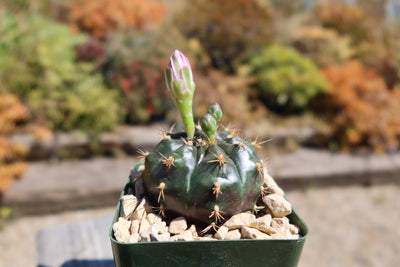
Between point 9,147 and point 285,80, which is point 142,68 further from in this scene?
point 285,80

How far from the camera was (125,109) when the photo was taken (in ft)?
15.4

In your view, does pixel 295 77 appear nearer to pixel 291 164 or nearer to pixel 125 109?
pixel 291 164

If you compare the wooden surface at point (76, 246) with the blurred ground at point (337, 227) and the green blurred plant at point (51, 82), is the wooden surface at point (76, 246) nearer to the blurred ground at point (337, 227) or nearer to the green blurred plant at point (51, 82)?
the blurred ground at point (337, 227)

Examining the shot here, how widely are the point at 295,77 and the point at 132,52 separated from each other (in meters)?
2.40

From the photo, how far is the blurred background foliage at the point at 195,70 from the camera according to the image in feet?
14.2

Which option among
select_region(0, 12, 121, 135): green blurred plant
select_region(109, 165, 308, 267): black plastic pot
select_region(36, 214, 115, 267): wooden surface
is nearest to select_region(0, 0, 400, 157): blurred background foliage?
select_region(0, 12, 121, 135): green blurred plant

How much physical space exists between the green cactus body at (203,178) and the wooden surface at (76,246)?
1.96 ft

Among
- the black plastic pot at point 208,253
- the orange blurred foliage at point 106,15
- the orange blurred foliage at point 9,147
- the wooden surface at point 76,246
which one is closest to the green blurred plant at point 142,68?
the orange blurred foliage at point 106,15

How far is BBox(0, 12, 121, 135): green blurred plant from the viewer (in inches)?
165

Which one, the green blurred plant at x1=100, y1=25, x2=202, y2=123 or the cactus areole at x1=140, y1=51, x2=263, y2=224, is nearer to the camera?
the cactus areole at x1=140, y1=51, x2=263, y2=224

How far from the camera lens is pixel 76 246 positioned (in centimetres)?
161

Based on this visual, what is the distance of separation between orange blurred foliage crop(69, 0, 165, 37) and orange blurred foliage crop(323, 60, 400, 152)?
3401mm

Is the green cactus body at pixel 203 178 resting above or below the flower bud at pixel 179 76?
below

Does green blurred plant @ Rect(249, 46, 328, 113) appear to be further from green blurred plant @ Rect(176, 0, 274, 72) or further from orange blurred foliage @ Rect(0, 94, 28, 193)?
orange blurred foliage @ Rect(0, 94, 28, 193)
